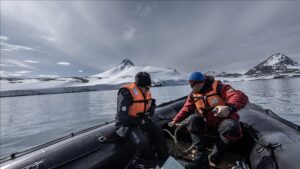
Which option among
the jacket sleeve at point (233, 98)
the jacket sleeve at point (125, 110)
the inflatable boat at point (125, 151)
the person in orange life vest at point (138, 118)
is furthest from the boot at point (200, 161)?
the jacket sleeve at point (125, 110)

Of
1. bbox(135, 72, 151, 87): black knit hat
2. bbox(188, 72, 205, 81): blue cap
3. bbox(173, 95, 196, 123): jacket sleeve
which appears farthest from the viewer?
bbox(173, 95, 196, 123): jacket sleeve

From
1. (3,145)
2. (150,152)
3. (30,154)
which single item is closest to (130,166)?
(150,152)

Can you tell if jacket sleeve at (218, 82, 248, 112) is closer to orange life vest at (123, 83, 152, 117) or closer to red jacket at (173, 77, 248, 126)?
red jacket at (173, 77, 248, 126)

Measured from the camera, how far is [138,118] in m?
2.46

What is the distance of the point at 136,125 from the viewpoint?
2.45 m

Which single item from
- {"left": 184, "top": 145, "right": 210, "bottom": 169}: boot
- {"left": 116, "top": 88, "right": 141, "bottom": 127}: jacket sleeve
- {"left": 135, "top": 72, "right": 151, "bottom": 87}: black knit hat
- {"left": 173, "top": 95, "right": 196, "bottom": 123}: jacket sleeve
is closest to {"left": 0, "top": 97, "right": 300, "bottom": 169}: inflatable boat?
{"left": 184, "top": 145, "right": 210, "bottom": 169}: boot

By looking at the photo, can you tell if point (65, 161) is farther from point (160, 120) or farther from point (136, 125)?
point (160, 120)

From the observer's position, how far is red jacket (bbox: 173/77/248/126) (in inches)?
85.0

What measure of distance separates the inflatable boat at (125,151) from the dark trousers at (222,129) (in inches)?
11.4

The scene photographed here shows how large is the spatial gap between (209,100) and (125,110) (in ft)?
3.81

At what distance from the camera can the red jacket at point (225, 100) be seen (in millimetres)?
2160

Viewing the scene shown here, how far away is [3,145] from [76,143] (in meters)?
5.98

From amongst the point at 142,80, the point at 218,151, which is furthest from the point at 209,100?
the point at 142,80

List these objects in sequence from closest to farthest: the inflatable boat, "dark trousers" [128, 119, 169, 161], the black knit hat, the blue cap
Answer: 1. the inflatable boat
2. "dark trousers" [128, 119, 169, 161]
3. the blue cap
4. the black knit hat
